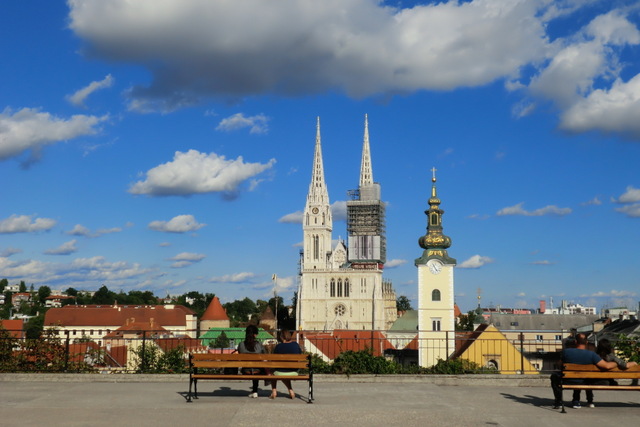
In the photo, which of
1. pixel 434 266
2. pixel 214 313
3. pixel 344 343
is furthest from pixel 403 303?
pixel 344 343

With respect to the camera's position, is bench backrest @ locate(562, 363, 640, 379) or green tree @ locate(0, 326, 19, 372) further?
green tree @ locate(0, 326, 19, 372)

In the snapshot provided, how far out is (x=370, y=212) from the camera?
13375cm

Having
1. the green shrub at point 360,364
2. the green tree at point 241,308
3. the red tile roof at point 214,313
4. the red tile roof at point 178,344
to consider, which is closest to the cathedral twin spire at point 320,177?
the red tile roof at point 214,313

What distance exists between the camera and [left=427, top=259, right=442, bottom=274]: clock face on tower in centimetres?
6425

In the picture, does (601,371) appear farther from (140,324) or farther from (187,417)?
(140,324)

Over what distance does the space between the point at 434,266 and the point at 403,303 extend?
11213cm

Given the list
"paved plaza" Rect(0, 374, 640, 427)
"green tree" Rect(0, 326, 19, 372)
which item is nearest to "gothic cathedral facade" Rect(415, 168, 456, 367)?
"paved plaza" Rect(0, 374, 640, 427)

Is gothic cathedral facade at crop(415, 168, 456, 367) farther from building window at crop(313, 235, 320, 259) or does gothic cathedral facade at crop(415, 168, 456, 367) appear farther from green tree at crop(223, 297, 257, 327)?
green tree at crop(223, 297, 257, 327)

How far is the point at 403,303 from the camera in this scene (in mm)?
174750

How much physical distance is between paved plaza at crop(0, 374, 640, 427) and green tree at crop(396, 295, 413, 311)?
521ft

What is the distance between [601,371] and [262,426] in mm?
5290

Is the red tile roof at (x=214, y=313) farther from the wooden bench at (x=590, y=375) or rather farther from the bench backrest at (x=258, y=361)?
the wooden bench at (x=590, y=375)

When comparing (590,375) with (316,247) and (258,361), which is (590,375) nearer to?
(258,361)

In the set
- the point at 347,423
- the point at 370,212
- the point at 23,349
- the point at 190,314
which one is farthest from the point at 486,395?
the point at 370,212
